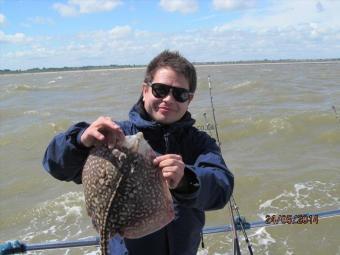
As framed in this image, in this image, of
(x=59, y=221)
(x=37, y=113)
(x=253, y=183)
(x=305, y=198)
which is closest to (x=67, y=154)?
(x=59, y=221)

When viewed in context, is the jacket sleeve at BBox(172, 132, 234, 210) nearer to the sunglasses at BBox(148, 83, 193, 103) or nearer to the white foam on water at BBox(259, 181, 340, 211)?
the sunglasses at BBox(148, 83, 193, 103)

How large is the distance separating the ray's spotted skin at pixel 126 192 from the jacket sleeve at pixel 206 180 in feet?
0.63

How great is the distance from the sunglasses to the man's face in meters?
0.02

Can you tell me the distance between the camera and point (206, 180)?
2.55 meters

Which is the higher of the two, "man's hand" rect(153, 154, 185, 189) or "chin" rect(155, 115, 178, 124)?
"chin" rect(155, 115, 178, 124)

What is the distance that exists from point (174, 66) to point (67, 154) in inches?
32.6

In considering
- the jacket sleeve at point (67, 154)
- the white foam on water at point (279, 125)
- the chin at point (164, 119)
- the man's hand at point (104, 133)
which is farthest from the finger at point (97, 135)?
the white foam on water at point (279, 125)

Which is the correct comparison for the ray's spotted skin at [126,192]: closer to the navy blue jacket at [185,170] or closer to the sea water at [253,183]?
the navy blue jacket at [185,170]

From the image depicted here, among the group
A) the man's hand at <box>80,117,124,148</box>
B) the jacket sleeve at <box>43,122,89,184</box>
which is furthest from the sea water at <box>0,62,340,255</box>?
the man's hand at <box>80,117,124,148</box>

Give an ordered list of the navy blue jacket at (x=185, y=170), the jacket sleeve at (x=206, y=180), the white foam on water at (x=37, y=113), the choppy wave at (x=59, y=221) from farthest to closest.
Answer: the white foam on water at (x=37, y=113) → the choppy wave at (x=59, y=221) → the navy blue jacket at (x=185, y=170) → the jacket sleeve at (x=206, y=180)

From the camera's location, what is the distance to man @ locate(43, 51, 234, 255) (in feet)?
8.33

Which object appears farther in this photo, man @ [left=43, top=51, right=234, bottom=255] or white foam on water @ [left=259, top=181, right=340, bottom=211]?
white foam on water @ [left=259, top=181, right=340, bottom=211]

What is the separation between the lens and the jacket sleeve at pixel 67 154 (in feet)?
8.38

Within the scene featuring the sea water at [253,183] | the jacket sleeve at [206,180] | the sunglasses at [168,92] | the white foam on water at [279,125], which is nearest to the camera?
the jacket sleeve at [206,180]
